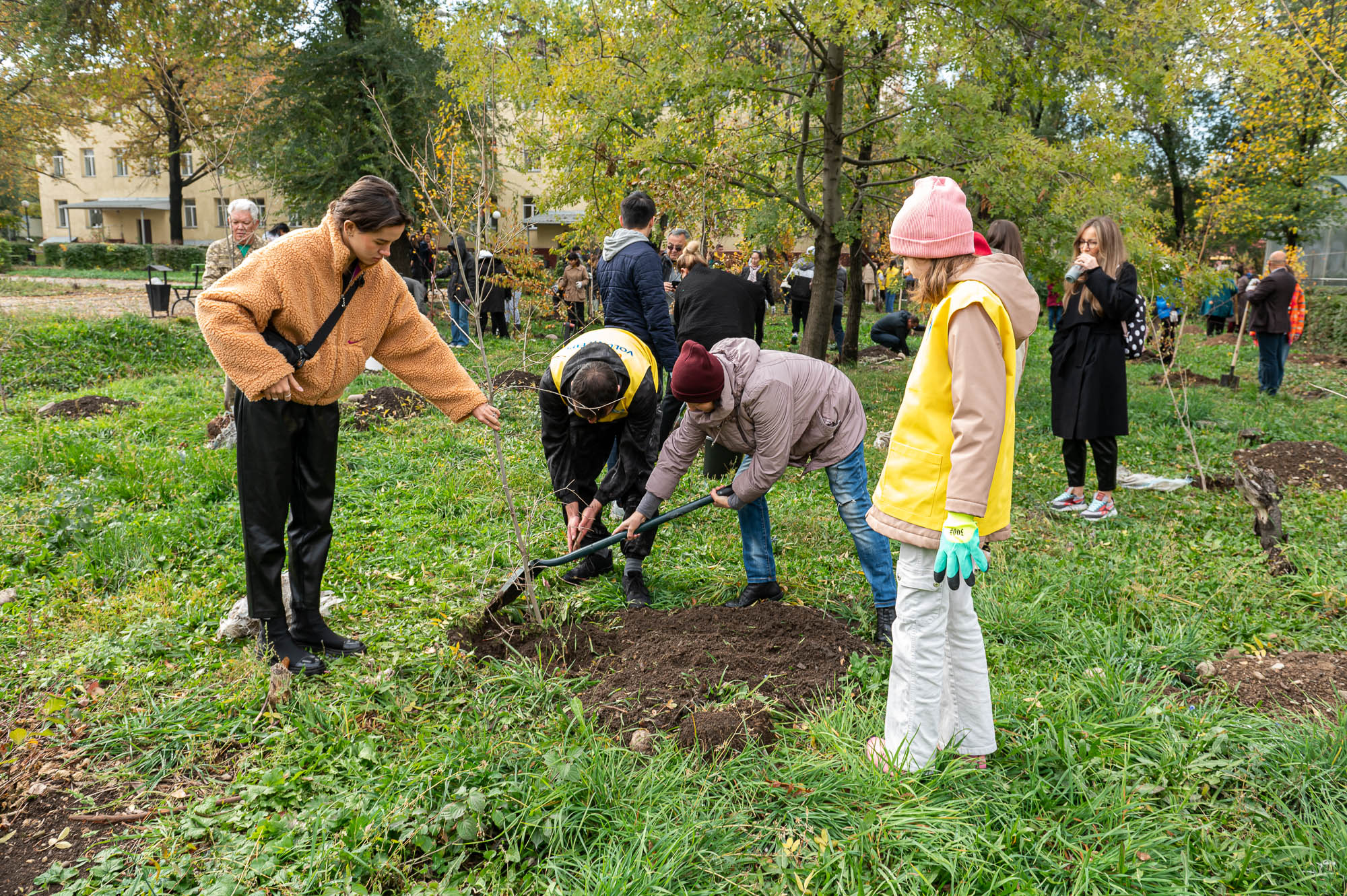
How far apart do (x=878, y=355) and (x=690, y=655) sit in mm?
11519

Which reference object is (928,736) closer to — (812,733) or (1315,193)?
(812,733)

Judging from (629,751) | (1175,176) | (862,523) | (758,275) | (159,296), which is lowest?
(629,751)

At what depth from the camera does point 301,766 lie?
270cm

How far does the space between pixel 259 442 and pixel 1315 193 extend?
2298 centimetres

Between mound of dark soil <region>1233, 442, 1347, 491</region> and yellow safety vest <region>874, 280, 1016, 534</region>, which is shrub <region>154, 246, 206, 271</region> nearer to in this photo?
mound of dark soil <region>1233, 442, 1347, 491</region>

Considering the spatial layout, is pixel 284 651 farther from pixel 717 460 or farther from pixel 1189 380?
pixel 1189 380

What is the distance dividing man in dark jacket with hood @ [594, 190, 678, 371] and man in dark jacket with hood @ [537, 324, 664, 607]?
62 cm

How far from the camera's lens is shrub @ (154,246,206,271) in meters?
29.2

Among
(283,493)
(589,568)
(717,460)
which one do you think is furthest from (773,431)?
(283,493)

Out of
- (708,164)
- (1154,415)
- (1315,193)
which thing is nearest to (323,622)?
(708,164)

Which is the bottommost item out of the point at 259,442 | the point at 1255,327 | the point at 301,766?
the point at 301,766

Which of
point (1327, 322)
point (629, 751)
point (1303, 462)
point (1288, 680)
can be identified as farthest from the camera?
point (1327, 322)

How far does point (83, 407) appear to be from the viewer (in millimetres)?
7715

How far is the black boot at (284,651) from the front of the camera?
3.27 metres
